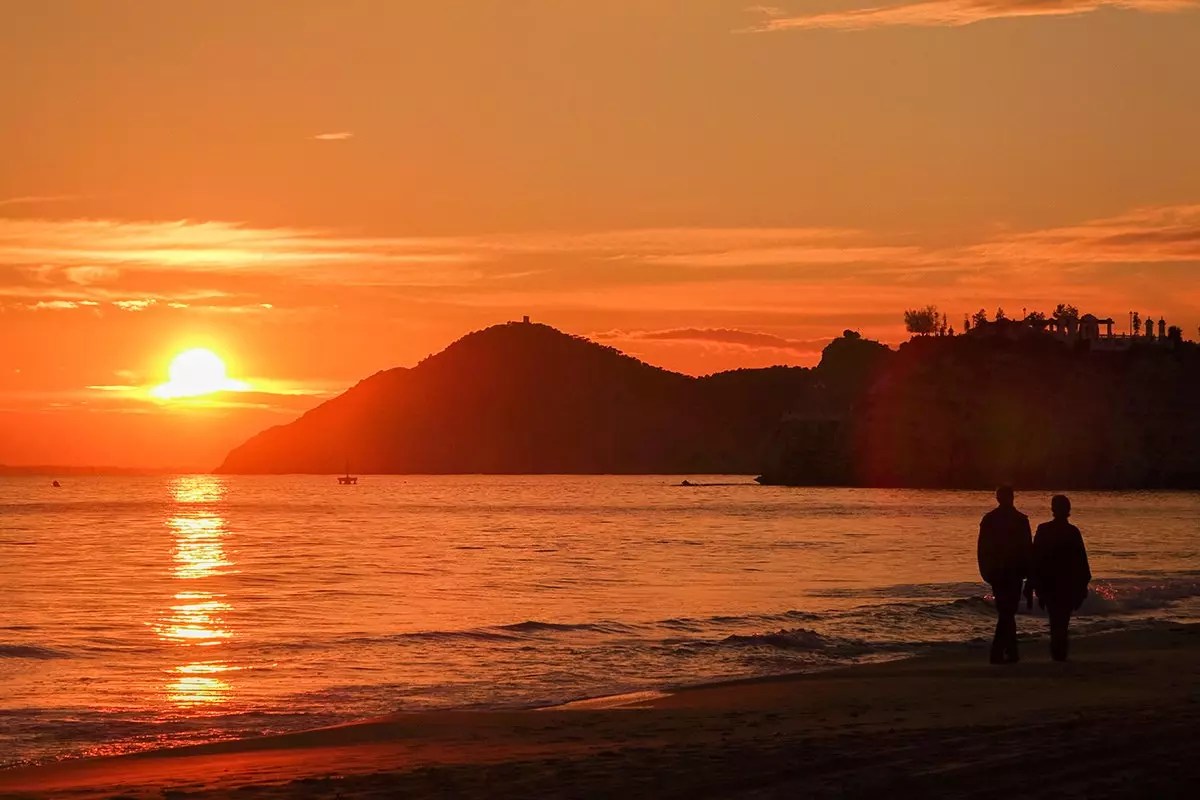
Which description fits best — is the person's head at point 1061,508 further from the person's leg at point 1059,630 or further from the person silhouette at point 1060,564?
the person's leg at point 1059,630

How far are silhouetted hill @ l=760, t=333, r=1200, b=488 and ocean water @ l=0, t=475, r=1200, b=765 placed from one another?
→ 4283 inches

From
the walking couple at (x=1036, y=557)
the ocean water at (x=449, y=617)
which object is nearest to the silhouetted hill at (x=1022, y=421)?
the ocean water at (x=449, y=617)

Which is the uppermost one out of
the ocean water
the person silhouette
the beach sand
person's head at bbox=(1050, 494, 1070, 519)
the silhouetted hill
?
the silhouetted hill

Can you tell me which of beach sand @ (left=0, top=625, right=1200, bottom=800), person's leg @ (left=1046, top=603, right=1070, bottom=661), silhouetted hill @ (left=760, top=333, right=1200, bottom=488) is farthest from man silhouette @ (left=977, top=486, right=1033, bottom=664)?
silhouetted hill @ (left=760, top=333, right=1200, bottom=488)

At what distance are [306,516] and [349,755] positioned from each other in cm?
10541

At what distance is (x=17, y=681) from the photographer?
65.6ft

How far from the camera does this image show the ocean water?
1839 centimetres

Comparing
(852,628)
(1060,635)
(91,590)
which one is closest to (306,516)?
(91,590)

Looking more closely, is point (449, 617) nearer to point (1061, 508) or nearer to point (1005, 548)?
point (1005, 548)

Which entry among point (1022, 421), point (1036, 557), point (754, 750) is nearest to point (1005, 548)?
point (1036, 557)

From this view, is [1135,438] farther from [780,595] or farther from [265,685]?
[265,685]

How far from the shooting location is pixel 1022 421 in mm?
182625

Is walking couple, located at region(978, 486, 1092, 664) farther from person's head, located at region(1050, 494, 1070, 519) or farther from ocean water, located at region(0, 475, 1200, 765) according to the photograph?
ocean water, located at region(0, 475, 1200, 765)

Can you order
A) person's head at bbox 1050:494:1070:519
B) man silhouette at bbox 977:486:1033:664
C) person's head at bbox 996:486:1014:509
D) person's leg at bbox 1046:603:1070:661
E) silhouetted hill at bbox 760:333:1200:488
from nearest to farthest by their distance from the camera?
person's head at bbox 1050:494:1070:519
person's head at bbox 996:486:1014:509
man silhouette at bbox 977:486:1033:664
person's leg at bbox 1046:603:1070:661
silhouetted hill at bbox 760:333:1200:488
